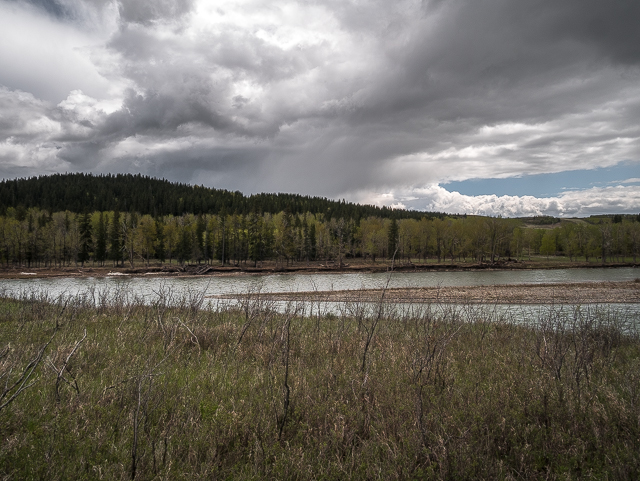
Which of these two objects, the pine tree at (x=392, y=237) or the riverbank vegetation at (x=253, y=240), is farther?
the pine tree at (x=392, y=237)

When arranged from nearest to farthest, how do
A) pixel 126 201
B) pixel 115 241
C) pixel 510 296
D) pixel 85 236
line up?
1. pixel 510 296
2. pixel 115 241
3. pixel 85 236
4. pixel 126 201

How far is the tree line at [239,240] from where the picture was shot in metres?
95.9

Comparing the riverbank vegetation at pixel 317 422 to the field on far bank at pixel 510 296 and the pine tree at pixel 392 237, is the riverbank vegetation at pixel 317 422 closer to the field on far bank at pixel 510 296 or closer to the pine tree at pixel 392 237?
the field on far bank at pixel 510 296

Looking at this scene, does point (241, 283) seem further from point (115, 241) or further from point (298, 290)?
point (115, 241)

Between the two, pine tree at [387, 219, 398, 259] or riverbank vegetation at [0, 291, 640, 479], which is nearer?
riverbank vegetation at [0, 291, 640, 479]

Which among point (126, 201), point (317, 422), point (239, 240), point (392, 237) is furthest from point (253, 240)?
point (126, 201)

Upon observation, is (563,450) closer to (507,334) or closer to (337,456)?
(337,456)

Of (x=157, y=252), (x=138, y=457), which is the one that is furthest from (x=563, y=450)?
(x=157, y=252)

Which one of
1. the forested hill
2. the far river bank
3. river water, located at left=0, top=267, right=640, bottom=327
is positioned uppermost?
the forested hill

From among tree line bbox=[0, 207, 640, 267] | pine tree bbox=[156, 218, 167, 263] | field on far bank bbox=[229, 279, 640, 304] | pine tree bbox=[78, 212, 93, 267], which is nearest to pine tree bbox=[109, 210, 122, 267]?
tree line bbox=[0, 207, 640, 267]

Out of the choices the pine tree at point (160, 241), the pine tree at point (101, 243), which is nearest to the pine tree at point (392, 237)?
the pine tree at point (160, 241)

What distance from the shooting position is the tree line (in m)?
95.9

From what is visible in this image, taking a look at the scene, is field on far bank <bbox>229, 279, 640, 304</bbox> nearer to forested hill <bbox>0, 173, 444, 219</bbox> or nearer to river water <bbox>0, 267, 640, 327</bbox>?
river water <bbox>0, 267, 640, 327</bbox>

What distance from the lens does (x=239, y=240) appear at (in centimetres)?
10200
